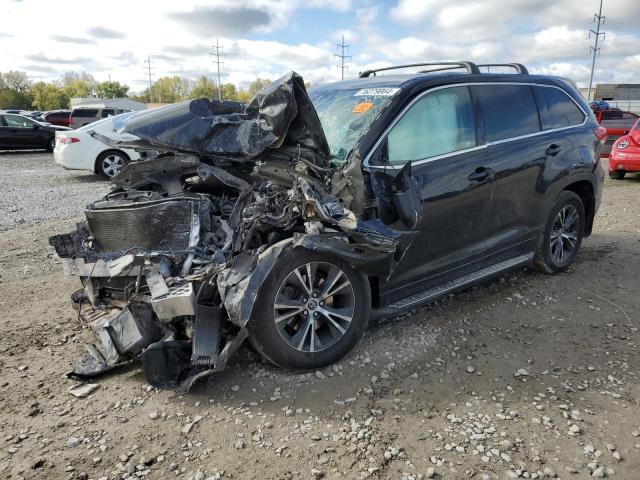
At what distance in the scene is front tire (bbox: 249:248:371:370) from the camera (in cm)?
315

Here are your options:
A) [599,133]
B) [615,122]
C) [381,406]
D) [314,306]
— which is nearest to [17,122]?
[314,306]

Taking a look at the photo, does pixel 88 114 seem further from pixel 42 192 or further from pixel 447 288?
pixel 447 288

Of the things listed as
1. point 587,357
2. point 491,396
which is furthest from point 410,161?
point 587,357

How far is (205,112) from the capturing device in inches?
157

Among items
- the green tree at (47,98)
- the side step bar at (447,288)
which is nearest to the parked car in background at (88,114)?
the side step bar at (447,288)

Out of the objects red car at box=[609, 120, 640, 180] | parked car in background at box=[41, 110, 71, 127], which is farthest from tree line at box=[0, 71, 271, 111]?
red car at box=[609, 120, 640, 180]

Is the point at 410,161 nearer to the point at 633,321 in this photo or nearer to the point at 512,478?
the point at 512,478

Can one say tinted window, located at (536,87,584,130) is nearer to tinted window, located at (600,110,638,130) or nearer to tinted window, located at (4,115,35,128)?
tinted window, located at (600,110,638,130)

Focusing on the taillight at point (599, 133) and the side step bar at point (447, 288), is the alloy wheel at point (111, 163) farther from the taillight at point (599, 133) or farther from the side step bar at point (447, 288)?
the taillight at point (599, 133)

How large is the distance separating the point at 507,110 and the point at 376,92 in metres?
1.30

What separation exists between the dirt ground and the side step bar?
283 mm

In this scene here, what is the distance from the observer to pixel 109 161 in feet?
39.5

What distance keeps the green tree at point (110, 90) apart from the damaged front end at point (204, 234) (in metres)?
100

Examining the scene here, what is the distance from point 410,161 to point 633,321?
2.42 m
